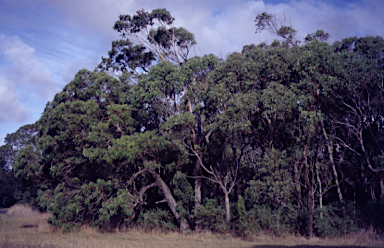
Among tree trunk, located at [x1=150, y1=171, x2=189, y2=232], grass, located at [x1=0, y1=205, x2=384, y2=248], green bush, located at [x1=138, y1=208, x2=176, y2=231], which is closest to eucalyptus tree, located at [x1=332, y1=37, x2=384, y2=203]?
grass, located at [x1=0, y1=205, x2=384, y2=248]

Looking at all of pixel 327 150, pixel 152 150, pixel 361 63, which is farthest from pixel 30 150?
pixel 361 63

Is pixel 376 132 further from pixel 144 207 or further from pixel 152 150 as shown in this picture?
pixel 144 207

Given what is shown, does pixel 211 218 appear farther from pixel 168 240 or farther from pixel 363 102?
pixel 363 102

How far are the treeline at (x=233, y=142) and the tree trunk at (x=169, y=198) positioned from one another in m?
0.08

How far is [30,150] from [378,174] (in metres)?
22.3

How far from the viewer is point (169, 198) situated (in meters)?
19.4

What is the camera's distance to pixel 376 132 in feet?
54.2

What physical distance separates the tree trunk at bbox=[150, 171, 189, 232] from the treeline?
0.08 metres

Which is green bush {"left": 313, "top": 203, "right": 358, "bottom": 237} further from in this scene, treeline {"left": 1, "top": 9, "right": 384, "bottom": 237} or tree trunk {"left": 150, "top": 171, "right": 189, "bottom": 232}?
tree trunk {"left": 150, "top": 171, "right": 189, "bottom": 232}

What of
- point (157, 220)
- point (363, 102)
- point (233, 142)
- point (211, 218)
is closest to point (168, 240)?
point (211, 218)

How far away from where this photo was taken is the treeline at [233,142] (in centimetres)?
1507

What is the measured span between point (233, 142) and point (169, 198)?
568cm

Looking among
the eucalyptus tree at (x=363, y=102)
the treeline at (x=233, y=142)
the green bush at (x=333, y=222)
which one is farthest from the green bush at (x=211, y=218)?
the eucalyptus tree at (x=363, y=102)

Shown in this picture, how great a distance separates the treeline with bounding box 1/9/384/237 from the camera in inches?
593
